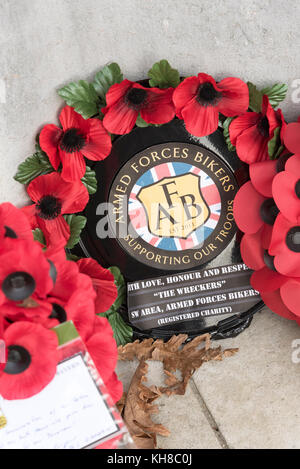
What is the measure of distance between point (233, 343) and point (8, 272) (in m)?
0.87

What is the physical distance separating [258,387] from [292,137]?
75cm

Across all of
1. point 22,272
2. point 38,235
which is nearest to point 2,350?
point 22,272

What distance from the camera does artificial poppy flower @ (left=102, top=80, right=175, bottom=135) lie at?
1.25 m

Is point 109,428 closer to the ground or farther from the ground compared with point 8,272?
closer to the ground

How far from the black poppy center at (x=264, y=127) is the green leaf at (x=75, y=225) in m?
0.56

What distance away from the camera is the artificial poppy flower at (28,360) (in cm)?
90

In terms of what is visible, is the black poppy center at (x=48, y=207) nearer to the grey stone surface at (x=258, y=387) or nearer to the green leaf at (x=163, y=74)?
the green leaf at (x=163, y=74)

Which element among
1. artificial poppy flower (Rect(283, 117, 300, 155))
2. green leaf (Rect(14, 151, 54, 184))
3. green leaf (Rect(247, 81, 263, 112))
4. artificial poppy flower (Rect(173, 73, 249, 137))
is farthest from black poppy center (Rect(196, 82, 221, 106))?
green leaf (Rect(14, 151, 54, 184))

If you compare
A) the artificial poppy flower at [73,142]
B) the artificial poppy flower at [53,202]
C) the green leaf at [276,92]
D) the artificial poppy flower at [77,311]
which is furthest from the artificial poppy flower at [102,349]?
the green leaf at [276,92]

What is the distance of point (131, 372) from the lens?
1474mm

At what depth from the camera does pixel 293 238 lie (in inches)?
48.1

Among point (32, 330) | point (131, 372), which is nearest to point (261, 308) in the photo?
point (131, 372)

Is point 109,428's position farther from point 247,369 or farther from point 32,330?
point 247,369

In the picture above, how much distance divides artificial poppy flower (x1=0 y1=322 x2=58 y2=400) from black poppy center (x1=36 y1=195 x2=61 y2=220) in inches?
18.2
